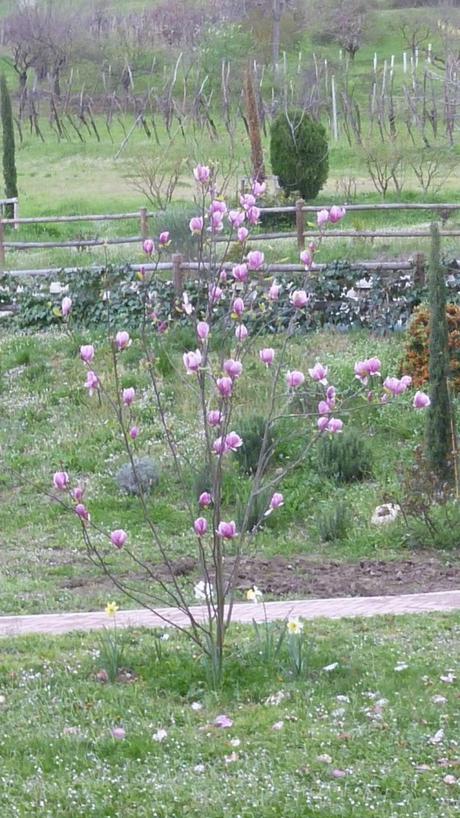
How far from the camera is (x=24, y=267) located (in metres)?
22.4

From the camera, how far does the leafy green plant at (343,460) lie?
437 inches

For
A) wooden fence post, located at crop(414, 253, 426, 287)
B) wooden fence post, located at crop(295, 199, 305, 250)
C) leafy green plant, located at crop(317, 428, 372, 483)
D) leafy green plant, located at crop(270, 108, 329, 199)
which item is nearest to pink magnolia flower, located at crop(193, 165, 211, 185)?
leafy green plant, located at crop(317, 428, 372, 483)

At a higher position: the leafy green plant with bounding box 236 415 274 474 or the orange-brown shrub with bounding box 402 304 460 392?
the orange-brown shrub with bounding box 402 304 460 392

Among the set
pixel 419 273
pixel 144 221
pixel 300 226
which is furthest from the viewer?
pixel 144 221

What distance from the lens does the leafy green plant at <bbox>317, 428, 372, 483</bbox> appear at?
36.4 ft

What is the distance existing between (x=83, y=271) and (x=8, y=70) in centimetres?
4996

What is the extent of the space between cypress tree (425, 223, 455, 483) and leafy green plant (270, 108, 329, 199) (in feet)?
64.8

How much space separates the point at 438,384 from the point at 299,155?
20834 mm

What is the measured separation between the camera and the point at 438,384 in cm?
945

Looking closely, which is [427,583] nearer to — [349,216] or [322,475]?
[322,475]

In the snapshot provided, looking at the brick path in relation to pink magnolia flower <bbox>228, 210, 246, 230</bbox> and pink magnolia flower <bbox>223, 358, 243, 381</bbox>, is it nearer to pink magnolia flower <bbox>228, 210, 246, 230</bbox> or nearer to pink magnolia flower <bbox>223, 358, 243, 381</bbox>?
pink magnolia flower <bbox>223, 358, 243, 381</bbox>

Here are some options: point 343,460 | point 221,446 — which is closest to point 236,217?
point 221,446

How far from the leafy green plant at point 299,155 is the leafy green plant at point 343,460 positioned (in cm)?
1867

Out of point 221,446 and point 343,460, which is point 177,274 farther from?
point 221,446
